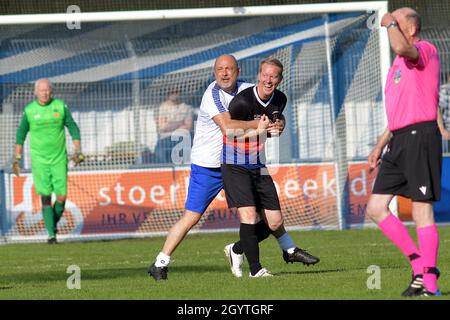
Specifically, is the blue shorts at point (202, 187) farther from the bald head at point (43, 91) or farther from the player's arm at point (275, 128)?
the bald head at point (43, 91)

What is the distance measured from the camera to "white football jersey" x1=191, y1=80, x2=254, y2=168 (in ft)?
34.8

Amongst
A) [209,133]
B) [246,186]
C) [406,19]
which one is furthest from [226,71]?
[406,19]

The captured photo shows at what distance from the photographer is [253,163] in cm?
1057

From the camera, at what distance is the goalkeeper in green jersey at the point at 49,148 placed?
17.3 m

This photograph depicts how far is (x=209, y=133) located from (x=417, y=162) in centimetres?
290

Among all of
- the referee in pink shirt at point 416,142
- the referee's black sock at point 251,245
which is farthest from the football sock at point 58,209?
the referee in pink shirt at point 416,142

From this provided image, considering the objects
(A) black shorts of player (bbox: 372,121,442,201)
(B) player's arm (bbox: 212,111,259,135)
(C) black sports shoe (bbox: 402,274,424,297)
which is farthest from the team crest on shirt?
(B) player's arm (bbox: 212,111,259,135)

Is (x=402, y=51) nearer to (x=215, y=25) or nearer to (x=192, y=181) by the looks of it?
(x=192, y=181)

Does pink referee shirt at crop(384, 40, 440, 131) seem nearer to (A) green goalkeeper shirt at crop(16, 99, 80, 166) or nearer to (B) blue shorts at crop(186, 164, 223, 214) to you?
(B) blue shorts at crop(186, 164, 223, 214)

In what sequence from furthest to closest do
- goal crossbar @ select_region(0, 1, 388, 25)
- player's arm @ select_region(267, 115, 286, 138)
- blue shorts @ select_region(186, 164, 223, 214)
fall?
goal crossbar @ select_region(0, 1, 388, 25)
blue shorts @ select_region(186, 164, 223, 214)
player's arm @ select_region(267, 115, 286, 138)

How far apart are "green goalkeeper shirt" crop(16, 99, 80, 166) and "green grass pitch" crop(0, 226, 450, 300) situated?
1301 millimetres

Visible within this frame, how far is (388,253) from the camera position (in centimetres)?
1348

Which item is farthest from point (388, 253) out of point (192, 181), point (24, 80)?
point (24, 80)

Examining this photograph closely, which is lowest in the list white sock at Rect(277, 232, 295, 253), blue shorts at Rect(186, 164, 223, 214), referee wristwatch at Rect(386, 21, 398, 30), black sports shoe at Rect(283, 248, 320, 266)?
black sports shoe at Rect(283, 248, 320, 266)
